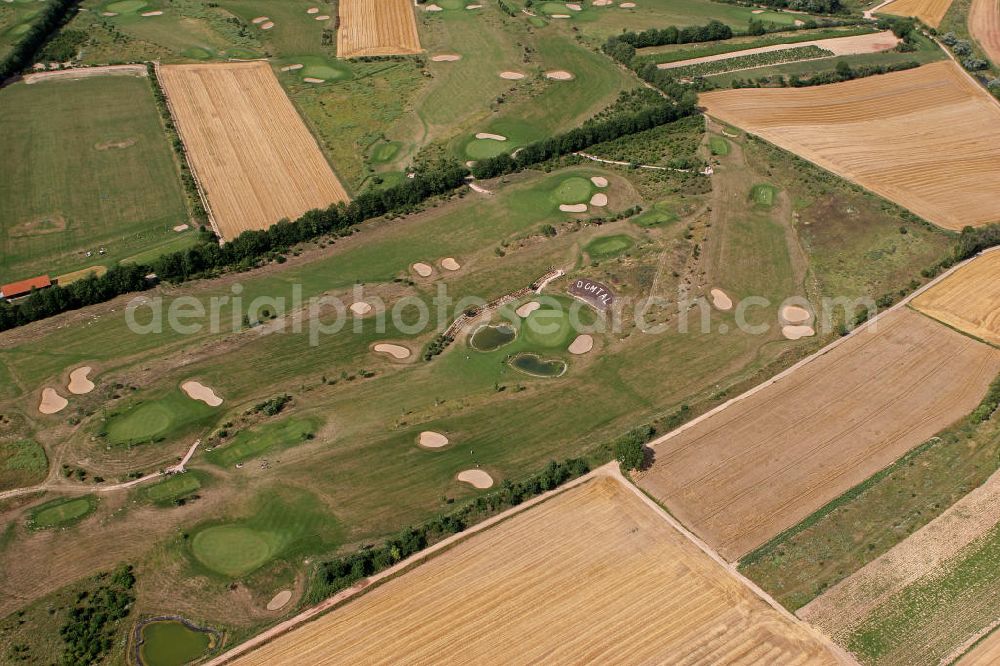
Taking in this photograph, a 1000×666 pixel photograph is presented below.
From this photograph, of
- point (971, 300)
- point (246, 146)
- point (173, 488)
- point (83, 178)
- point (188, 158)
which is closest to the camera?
point (173, 488)

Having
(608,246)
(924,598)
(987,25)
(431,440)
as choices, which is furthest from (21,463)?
(987,25)

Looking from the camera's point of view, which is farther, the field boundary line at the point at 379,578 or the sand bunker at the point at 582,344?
the sand bunker at the point at 582,344

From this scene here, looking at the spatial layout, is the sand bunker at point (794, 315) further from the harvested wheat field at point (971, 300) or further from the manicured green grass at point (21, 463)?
the manicured green grass at point (21, 463)

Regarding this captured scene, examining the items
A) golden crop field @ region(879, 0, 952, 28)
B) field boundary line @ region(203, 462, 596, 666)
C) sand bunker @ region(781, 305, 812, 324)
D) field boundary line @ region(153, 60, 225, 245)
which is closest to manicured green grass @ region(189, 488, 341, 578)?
field boundary line @ region(203, 462, 596, 666)

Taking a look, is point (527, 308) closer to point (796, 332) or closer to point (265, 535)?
point (796, 332)

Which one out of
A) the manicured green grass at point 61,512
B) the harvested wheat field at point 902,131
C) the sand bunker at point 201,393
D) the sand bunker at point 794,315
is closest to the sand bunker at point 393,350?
the sand bunker at point 201,393
